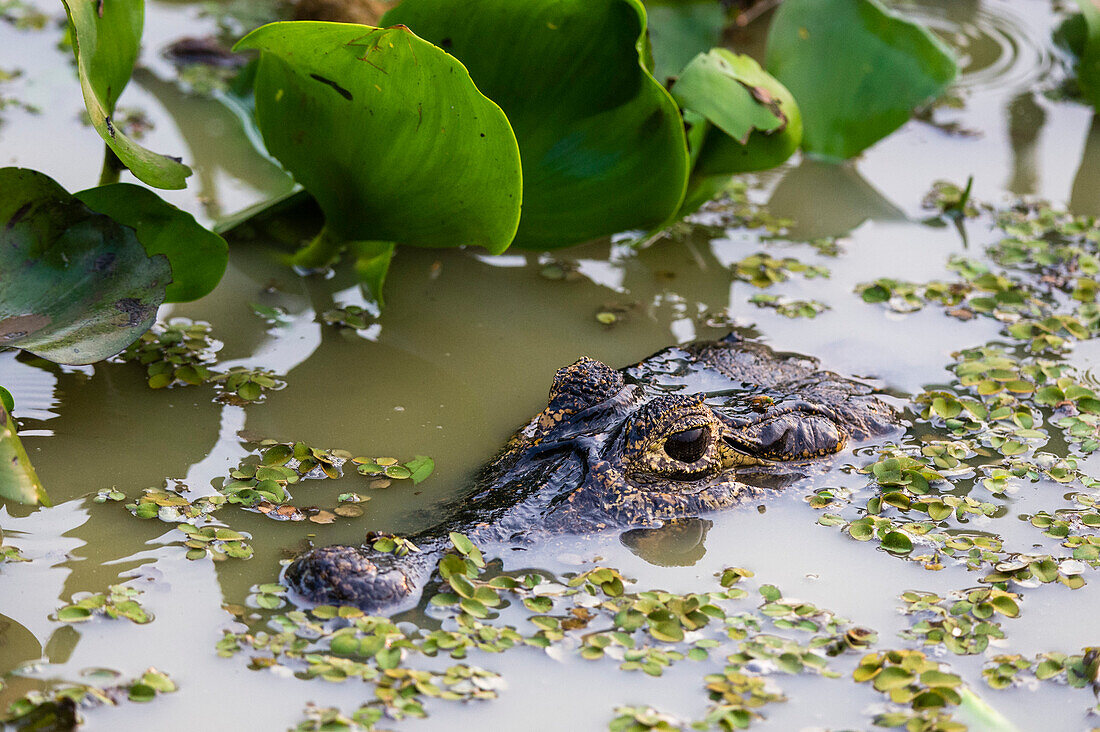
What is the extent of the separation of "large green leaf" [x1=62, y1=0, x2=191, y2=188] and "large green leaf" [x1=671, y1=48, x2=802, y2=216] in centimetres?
173

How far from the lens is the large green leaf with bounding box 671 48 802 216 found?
384 cm

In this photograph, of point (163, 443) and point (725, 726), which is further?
point (163, 443)

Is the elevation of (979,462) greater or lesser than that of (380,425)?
greater

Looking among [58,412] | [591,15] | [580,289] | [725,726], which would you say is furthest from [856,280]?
[58,412]

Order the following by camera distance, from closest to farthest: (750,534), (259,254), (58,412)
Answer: (750,534) → (58,412) → (259,254)

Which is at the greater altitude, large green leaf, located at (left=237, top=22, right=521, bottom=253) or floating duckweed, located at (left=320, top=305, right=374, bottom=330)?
large green leaf, located at (left=237, top=22, right=521, bottom=253)

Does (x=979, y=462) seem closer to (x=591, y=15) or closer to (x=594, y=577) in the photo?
(x=594, y=577)

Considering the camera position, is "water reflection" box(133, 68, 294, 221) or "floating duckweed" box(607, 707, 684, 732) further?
"water reflection" box(133, 68, 294, 221)

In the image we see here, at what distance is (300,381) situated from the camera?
354 centimetres

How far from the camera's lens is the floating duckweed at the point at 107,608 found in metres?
2.53

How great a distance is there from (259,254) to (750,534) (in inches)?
84.9

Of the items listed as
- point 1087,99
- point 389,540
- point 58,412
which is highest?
point 1087,99

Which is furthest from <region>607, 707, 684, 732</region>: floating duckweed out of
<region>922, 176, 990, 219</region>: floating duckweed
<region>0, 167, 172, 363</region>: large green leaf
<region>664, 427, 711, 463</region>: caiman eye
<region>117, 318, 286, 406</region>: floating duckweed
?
<region>922, 176, 990, 219</region>: floating duckweed

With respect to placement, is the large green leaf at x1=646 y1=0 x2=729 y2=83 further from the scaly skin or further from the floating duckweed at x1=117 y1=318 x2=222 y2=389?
the floating duckweed at x1=117 y1=318 x2=222 y2=389
